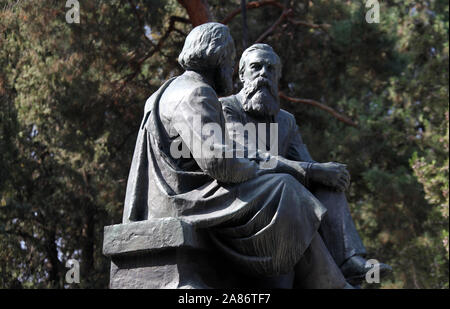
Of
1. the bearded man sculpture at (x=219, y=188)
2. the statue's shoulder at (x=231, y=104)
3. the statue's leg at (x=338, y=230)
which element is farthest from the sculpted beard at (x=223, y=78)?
the statue's leg at (x=338, y=230)

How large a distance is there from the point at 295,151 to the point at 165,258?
1432mm

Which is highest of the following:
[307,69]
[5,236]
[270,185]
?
[307,69]

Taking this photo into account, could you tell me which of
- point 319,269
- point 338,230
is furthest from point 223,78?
point 319,269

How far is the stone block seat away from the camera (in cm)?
391

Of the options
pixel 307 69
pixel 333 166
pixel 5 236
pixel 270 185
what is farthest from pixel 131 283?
pixel 307 69

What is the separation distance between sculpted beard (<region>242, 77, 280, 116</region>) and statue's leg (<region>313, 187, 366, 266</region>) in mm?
655

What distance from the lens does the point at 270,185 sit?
402 cm

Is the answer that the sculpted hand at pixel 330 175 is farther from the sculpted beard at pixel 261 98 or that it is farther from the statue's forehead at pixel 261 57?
the statue's forehead at pixel 261 57

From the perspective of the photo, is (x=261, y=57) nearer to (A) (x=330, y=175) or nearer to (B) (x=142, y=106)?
(A) (x=330, y=175)

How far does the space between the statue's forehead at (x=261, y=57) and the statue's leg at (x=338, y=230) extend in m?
0.93

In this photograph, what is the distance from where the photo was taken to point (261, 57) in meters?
4.98

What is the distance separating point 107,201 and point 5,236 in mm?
1986
